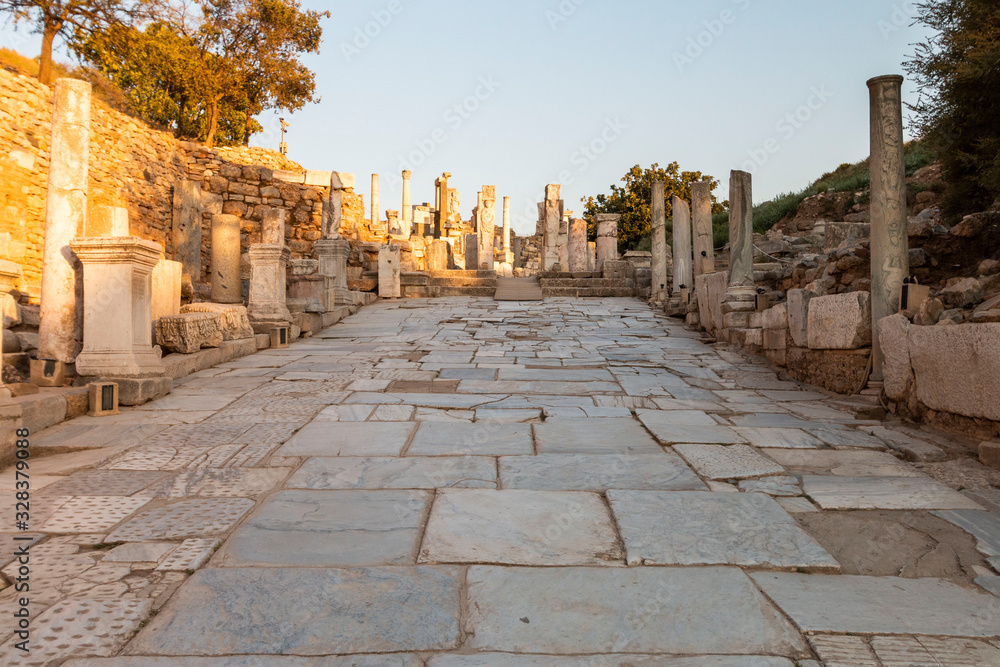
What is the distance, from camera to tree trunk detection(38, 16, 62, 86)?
15.1m

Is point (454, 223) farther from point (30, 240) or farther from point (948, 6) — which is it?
point (948, 6)

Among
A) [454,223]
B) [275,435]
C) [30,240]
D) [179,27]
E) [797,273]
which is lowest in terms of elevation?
[275,435]

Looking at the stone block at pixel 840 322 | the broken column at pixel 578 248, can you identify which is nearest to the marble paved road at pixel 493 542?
the stone block at pixel 840 322

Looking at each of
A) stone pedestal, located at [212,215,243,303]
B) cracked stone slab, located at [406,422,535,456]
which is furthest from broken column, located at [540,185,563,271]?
cracked stone slab, located at [406,422,535,456]

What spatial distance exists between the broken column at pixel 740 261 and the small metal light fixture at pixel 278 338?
6.31 metres

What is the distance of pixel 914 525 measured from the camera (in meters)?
2.64

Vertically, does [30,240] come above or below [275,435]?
above

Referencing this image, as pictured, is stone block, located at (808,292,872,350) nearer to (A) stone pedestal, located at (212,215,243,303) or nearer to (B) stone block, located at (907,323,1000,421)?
(B) stone block, located at (907,323,1000,421)

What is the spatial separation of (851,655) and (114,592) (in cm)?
225

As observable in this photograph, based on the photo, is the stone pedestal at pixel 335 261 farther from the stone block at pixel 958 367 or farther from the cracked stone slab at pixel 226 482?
the stone block at pixel 958 367

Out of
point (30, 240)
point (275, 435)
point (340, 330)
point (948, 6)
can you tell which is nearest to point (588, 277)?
point (340, 330)

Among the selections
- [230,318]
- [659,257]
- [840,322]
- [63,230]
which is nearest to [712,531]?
[840,322]

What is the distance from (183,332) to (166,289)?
0.72 m

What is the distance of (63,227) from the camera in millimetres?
4965
